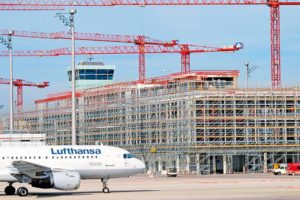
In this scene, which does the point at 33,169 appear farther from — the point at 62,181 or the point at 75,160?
the point at 75,160

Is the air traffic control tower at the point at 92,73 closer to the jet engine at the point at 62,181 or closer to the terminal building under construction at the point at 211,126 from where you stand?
the terminal building under construction at the point at 211,126

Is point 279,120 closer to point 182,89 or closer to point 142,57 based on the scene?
point 182,89

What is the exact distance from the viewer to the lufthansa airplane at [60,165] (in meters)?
50.2

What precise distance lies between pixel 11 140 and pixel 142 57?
248 feet

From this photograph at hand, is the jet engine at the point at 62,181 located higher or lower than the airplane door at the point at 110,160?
lower

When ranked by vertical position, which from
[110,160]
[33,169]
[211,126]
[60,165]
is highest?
[211,126]

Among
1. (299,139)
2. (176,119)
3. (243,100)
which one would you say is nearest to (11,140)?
(176,119)

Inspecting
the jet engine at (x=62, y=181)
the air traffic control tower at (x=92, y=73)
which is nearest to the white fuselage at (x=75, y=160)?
the jet engine at (x=62, y=181)

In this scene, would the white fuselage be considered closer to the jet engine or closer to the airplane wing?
the airplane wing

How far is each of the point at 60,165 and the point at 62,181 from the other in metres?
2.51

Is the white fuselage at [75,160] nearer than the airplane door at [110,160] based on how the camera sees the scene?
Yes

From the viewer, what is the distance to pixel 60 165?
52.0m

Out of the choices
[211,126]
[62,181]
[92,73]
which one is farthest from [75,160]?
[92,73]

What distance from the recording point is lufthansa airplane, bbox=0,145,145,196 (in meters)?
50.2
